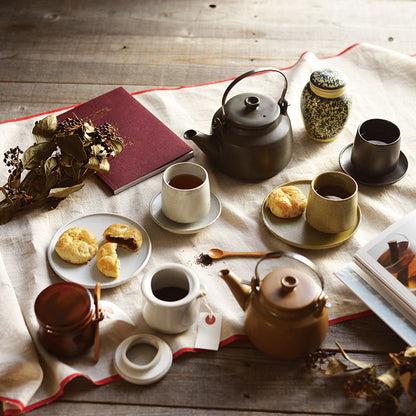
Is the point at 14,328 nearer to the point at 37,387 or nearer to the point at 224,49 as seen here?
the point at 37,387

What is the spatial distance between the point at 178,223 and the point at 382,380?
0.59m

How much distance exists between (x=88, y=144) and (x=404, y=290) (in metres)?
0.82

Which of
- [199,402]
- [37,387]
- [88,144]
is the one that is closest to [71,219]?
[88,144]

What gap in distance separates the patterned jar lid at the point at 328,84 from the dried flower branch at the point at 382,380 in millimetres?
739

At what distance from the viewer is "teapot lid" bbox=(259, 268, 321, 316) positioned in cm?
100

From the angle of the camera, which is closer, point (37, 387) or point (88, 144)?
point (37, 387)

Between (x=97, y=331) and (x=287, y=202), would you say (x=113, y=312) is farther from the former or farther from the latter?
(x=287, y=202)

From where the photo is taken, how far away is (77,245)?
48.8 inches

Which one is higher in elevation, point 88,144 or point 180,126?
point 88,144

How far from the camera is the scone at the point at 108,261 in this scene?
1.20 meters

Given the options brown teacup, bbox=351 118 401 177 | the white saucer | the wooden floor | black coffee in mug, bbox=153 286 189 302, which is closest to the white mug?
black coffee in mug, bbox=153 286 189 302

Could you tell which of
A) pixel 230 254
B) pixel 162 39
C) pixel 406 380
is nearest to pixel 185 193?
pixel 230 254

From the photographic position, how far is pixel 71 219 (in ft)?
4.51

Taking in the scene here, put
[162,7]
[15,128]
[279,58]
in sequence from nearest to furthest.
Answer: [15,128] → [279,58] → [162,7]
